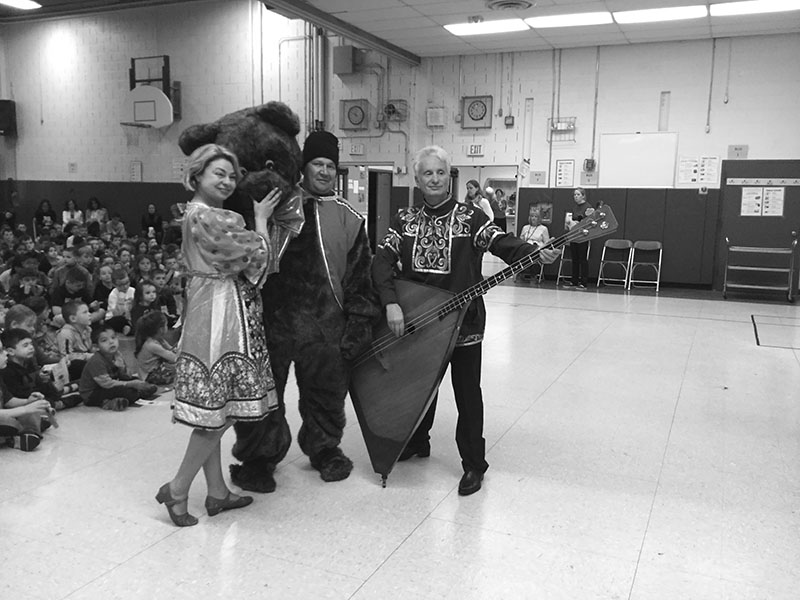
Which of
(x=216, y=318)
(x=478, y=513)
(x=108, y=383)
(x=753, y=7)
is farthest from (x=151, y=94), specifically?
(x=478, y=513)

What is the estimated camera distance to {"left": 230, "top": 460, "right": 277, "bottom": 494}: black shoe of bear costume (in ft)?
9.97

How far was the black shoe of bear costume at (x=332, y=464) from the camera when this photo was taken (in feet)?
10.4

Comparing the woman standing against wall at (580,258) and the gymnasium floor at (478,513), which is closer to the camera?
the gymnasium floor at (478,513)

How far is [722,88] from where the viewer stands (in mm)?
10617

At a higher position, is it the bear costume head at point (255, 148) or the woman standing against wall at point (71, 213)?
the bear costume head at point (255, 148)

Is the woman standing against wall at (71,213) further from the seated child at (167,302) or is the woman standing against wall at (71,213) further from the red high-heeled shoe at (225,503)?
the red high-heeled shoe at (225,503)

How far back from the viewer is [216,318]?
2.56m

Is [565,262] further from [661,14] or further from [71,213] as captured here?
[71,213]

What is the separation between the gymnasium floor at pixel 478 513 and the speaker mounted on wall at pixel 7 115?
1500cm

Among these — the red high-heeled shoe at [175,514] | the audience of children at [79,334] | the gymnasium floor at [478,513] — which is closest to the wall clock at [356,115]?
the audience of children at [79,334]

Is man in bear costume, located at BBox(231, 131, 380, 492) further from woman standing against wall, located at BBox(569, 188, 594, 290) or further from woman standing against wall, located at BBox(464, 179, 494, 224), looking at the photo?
woman standing against wall, located at BBox(464, 179, 494, 224)

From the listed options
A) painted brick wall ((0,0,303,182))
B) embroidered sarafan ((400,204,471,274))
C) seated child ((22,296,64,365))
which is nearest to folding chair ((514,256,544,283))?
painted brick wall ((0,0,303,182))

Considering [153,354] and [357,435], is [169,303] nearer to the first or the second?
[153,354]

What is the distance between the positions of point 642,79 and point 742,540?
9758 mm
